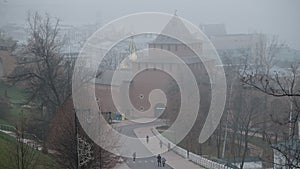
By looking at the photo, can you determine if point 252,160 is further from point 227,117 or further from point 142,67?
point 142,67

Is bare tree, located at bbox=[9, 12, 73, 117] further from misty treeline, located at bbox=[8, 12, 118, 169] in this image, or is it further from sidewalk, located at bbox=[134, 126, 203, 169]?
sidewalk, located at bbox=[134, 126, 203, 169]

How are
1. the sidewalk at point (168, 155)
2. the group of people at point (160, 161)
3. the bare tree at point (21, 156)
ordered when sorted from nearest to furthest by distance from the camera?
the bare tree at point (21, 156)
the group of people at point (160, 161)
the sidewalk at point (168, 155)

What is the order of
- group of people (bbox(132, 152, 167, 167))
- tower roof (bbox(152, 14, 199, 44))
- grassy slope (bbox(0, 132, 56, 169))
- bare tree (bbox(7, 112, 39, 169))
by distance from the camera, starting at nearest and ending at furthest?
bare tree (bbox(7, 112, 39, 169)) → grassy slope (bbox(0, 132, 56, 169)) → group of people (bbox(132, 152, 167, 167)) → tower roof (bbox(152, 14, 199, 44))

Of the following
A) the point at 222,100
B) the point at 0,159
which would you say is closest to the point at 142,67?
the point at 222,100

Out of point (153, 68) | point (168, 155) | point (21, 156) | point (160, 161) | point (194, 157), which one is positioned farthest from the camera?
point (153, 68)

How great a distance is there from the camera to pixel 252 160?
8.27 meters

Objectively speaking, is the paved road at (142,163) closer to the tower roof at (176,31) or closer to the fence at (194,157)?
the fence at (194,157)

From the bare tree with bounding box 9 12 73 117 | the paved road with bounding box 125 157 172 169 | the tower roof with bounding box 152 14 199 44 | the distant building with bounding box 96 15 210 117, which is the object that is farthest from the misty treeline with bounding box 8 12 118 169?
the tower roof with bounding box 152 14 199 44

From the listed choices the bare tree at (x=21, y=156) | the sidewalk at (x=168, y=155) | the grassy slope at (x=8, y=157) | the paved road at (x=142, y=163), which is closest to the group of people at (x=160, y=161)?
the paved road at (x=142, y=163)

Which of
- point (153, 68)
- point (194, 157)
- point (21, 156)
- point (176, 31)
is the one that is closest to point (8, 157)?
point (21, 156)

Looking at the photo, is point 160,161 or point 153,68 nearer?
point 160,161

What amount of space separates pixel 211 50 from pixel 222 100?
6.04 meters

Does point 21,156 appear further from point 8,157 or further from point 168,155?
point 168,155

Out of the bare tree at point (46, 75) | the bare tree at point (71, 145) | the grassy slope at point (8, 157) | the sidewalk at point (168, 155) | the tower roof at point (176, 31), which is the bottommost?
the sidewalk at point (168, 155)
